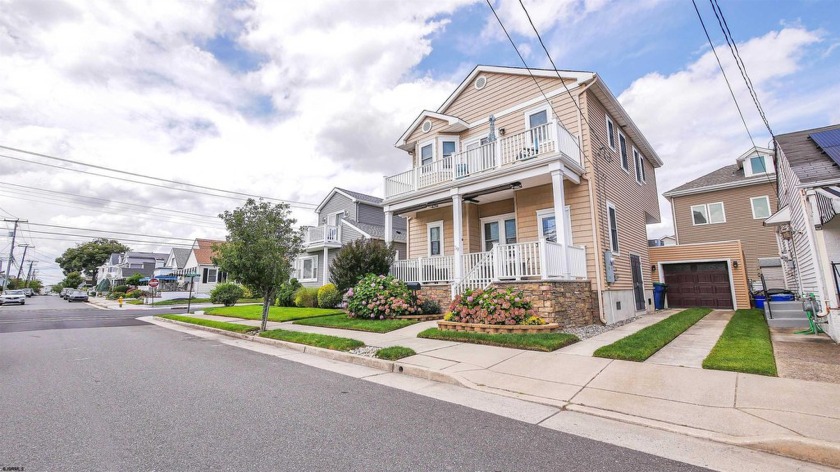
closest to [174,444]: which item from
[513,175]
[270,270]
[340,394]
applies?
[340,394]

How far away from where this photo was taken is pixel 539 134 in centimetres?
1166

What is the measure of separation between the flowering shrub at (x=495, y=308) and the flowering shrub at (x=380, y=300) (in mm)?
2738

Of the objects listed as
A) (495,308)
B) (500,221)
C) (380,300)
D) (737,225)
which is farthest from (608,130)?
(737,225)

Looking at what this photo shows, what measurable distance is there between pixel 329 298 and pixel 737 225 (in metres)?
22.3

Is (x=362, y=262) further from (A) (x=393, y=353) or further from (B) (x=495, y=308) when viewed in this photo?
(A) (x=393, y=353)

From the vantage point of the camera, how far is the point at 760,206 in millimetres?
19922

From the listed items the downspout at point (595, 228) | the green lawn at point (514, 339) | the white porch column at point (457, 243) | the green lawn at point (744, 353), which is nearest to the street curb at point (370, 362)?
the green lawn at point (514, 339)

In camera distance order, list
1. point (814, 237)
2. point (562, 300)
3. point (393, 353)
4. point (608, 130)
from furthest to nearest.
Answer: point (608, 130)
point (562, 300)
point (814, 237)
point (393, 353)

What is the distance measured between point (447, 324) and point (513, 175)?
5.06 meters

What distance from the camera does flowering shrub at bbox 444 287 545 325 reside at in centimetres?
889

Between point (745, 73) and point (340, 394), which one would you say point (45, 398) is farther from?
point (745, 73)

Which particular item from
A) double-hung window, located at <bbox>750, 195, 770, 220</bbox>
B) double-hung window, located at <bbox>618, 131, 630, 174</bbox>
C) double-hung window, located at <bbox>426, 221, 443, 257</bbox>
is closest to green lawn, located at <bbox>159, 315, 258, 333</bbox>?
double-hung window, located at <bbox>426, 221, 443, 257</bbox>

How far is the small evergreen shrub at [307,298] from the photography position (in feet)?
64.2

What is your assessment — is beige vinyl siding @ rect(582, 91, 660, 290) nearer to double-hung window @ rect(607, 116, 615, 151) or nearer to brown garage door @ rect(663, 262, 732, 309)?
double-hung window @ rect(607, 116, 615, 151)
